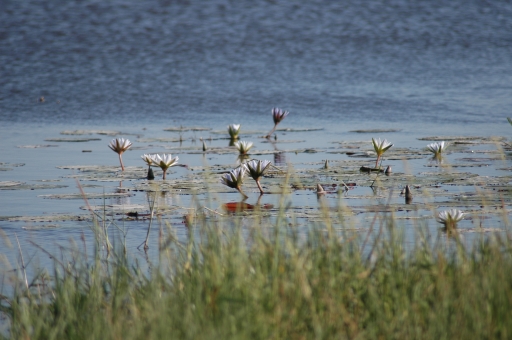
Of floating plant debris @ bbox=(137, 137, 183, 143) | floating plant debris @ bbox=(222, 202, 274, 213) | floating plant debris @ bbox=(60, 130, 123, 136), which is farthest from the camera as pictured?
floating plant debris @ bbox=(60, 130, 123, 136)

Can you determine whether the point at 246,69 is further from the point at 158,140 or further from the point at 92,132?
the point at 158,140

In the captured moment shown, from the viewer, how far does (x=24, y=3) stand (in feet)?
50.2

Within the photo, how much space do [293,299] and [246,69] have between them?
408 inches

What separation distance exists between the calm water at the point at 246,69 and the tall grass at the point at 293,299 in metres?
2.53

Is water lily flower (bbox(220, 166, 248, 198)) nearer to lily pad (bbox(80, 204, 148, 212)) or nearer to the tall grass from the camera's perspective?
lily pad (bbox(80, 204, 148, 212))

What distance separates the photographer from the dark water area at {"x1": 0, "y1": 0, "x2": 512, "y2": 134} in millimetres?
9680

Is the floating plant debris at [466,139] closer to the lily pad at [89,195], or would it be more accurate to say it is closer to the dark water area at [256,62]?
the dark water area at [256,62]

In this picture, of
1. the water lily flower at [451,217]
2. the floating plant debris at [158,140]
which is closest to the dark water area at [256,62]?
the floating plant debris at [158,140]

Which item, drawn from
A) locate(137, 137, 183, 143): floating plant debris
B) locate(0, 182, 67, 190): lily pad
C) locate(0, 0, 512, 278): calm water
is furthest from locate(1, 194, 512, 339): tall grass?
locate(137, 137, 183, 143): floating plant debris

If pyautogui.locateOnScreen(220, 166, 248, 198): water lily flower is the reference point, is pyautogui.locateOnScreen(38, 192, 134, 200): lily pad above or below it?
below

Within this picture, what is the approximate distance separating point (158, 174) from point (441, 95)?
20.2ft

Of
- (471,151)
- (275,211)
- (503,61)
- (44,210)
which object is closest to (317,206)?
(275,211)

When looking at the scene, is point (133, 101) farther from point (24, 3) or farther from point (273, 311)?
point (273, 311)

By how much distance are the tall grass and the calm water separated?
253 cm
